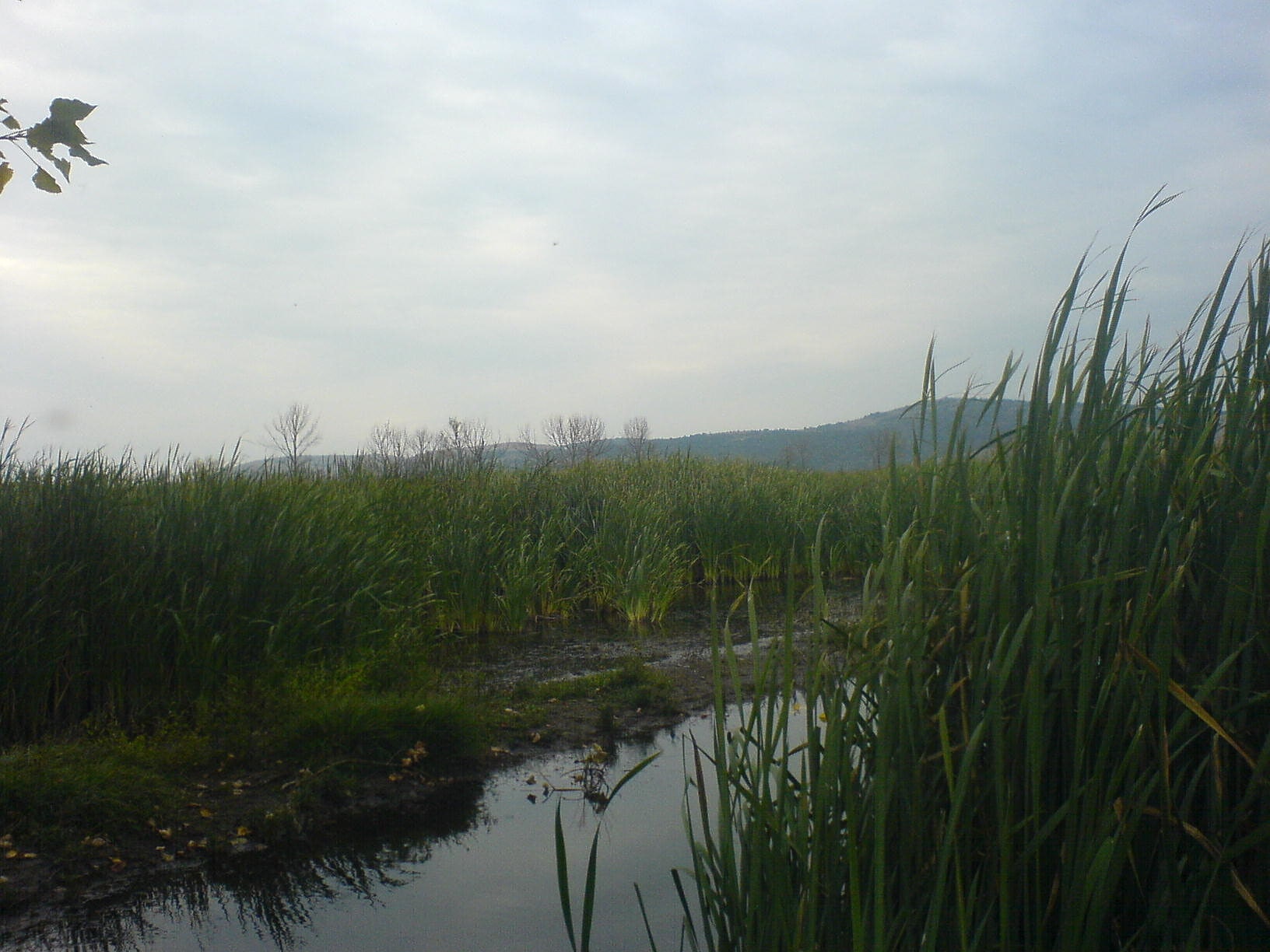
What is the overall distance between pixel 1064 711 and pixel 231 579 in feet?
15.8

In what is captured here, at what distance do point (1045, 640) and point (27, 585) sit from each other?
192 inches

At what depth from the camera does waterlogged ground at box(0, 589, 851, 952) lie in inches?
140

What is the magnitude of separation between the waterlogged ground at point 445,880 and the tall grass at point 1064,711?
4.61ft

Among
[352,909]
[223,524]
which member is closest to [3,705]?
[223,524]

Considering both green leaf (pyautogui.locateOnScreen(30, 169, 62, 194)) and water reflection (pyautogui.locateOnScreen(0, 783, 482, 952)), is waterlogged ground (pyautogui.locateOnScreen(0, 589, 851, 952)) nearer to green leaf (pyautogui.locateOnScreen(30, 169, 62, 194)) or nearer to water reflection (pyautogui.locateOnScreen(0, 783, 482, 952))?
water reflection (pyautogui.locateOnScreen(0, 783, 482, 952))

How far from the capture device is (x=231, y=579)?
18.5 ft

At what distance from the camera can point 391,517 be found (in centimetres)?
900

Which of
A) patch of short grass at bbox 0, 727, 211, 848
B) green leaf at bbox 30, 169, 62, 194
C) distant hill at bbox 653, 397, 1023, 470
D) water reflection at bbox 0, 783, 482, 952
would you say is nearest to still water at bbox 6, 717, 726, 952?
water reflection at bbox 0, 783, 482, 952

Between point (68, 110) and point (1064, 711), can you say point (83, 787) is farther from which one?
point (1064, 711)

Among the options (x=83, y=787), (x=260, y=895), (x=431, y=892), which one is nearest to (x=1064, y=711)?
(x=431, y=892)

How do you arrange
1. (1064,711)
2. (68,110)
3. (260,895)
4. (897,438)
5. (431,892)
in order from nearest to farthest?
1. (1064,711)
2. (897,438)
3. (68,110)
4. (260,895)
5. (431,892)

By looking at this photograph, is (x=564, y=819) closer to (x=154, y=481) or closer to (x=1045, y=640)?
(x=1045, y=640)

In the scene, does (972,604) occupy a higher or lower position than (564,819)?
higher

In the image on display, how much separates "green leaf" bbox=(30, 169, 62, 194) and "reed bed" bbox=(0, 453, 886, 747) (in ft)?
7.95
